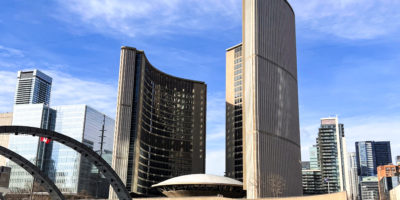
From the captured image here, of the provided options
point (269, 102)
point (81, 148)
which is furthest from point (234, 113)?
point (81, 148)

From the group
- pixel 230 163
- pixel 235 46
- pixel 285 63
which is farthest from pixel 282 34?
pixel 230 163

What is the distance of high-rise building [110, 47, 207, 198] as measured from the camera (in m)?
129

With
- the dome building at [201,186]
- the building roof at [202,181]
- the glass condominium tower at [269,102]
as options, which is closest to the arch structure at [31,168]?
the building roof at [202,181]

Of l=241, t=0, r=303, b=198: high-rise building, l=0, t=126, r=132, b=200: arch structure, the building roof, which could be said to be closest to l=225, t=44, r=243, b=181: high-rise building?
l=241, t=0, r=303, b=198: high-rise building

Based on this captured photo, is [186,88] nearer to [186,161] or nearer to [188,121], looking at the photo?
[188,121]

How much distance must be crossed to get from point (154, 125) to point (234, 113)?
103 ft

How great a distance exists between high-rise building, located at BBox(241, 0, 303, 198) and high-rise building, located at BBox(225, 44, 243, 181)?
98.4ft

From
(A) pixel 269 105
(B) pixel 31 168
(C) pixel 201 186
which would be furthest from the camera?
(A) pixel 269 105

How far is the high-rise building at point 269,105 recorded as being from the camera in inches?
3967

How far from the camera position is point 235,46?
160500 mm

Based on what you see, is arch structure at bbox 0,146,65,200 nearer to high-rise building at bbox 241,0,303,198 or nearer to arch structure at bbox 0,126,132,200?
arch structure at bbox 0,126,132,200

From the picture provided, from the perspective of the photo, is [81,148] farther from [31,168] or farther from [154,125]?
[154,125]

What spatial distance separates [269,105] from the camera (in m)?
110

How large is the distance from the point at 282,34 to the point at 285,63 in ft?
29.7
